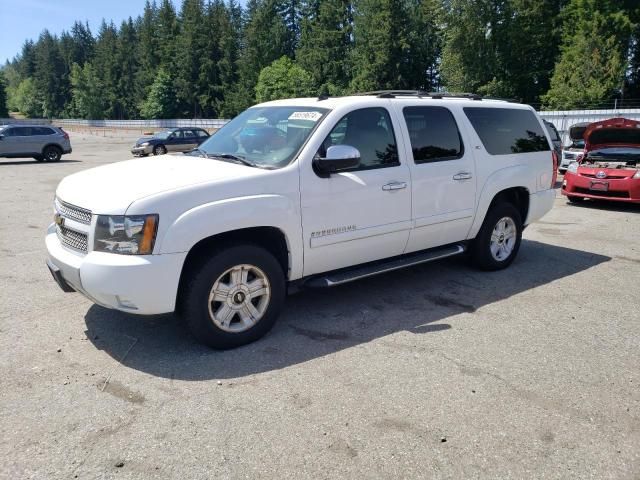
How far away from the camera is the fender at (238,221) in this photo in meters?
3.66

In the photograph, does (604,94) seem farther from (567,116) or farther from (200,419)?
(200,419)

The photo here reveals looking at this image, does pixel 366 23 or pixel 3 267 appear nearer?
Result: pixel 3 267

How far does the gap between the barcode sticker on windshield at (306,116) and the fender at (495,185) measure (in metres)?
2.15

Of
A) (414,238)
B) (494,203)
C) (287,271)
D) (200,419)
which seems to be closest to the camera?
(200,419)

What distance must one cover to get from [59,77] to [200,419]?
144210mm

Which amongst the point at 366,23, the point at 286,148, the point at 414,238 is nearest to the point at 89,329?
the point at 286,148

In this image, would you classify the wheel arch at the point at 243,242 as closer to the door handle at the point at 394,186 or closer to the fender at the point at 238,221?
the fender at the point at 238,221

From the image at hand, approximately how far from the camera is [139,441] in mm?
2980

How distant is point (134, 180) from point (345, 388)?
2.18 meters

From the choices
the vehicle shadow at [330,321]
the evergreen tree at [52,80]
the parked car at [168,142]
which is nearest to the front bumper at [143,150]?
the parked car at [168,142]

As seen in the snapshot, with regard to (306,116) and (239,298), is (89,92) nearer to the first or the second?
(306,116)

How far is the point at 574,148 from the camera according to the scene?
1500 centimetres

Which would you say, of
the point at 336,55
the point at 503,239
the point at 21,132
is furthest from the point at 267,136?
the point at 336,55

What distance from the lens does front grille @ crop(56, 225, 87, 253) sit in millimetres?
3883
